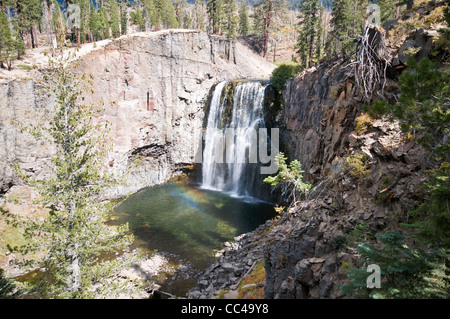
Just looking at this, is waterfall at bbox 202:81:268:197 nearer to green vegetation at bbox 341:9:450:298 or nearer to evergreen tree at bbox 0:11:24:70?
evergreen tree at bbox 0:11:24:70

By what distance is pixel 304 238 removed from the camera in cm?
784

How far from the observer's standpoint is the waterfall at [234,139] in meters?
26.2

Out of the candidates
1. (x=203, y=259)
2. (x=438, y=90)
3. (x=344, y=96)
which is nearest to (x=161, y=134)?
(x=203, y=259)

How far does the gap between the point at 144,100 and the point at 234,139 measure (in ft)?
37.1

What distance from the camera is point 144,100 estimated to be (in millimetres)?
27859

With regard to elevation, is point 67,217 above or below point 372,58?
below

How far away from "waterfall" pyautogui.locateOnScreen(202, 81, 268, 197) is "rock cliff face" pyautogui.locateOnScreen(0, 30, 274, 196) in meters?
2.47

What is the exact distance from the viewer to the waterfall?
26234mm

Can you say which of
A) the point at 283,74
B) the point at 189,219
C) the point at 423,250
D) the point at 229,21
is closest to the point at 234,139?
the point at 283,74

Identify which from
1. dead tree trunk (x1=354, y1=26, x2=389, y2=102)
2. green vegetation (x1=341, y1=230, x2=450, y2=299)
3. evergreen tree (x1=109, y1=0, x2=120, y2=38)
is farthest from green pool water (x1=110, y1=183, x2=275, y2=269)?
evergreen tree (x1=109, y1=0, x2=120, y2=38)

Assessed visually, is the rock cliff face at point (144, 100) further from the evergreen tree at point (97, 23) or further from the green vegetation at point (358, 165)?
the green vegetation at point (358, 165)

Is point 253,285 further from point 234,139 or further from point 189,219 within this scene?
point 234,139

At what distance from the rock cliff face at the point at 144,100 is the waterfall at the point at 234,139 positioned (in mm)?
2473
